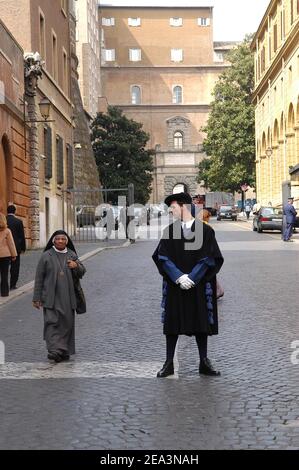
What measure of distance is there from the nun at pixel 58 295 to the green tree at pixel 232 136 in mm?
60387

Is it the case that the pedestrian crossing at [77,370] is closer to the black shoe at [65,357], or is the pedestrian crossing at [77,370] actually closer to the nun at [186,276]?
the black shoe at [65,357]

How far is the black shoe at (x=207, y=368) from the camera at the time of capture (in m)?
7.45

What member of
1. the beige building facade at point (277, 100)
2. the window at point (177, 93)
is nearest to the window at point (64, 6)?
the beige building facade at point (277, 100)

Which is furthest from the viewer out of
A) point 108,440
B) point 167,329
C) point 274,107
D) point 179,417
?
point 274,107

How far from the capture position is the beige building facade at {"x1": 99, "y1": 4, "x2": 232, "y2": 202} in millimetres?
99562

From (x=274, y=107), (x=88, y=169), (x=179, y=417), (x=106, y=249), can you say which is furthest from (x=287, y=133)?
(x=179, y=417)

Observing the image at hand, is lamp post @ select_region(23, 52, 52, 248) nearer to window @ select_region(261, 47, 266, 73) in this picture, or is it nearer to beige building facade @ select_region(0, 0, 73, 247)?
beige building facade @ select_region(0, 0, 73, 247)

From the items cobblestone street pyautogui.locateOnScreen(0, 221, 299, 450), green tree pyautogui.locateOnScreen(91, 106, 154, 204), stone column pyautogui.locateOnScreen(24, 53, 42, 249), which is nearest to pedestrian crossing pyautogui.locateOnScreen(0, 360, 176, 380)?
cobblestone street pyautogui.locateOnScreen(0, 221, 299, 450)

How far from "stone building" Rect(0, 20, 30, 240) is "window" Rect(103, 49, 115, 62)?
259 ft

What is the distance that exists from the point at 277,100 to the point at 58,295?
48087mm

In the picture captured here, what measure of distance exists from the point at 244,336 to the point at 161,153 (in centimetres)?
8906

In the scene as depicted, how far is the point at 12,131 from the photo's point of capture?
2322cm

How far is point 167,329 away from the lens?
24.3ft
